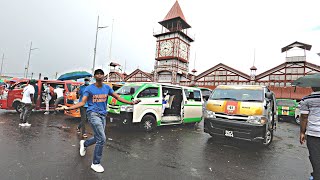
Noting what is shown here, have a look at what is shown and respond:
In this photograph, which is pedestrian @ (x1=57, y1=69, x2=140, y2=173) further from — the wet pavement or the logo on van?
the logo on van

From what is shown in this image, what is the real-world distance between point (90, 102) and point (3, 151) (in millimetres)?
2529

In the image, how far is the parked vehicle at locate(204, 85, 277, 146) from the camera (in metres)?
5.29

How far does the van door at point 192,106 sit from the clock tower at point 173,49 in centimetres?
3015

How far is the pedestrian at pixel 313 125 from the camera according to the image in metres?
2.96

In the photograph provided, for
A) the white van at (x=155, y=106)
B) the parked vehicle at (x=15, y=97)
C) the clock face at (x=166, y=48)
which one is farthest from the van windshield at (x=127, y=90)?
the clock face at (x=166, y=48)

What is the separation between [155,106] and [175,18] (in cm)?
3956

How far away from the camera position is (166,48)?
4253 centimetres

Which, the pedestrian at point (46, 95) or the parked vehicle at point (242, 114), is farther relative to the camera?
the pedestrian at point (46, 95)

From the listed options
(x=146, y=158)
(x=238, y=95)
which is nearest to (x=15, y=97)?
(x=146, y=158)

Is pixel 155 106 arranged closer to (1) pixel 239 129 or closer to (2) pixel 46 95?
(1) pixel 239 129

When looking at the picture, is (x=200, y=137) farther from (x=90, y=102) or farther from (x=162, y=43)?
(x=162, y=43)

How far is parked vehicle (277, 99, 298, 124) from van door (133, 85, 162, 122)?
1059 cm

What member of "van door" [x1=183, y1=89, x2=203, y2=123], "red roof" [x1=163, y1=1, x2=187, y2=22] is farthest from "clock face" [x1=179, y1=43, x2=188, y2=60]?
"van door" [x1=183, y1=89, x2=203, y2=123]

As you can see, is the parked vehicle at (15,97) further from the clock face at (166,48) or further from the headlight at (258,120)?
the clock face at (166,48)
